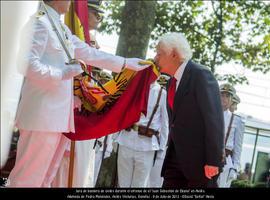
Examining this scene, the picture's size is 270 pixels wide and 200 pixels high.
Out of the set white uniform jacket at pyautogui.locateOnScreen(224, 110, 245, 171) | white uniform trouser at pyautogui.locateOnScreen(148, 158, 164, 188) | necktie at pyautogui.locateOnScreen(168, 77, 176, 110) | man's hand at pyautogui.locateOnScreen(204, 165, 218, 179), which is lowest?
white uniform trouser at pyautogui.locateOnScreen(148, 158, 164, 188)

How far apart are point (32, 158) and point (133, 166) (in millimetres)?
1033

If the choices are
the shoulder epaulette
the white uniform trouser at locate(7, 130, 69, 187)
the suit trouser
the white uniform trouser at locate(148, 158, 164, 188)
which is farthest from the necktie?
the shoulder epaulette

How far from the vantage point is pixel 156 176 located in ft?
13.1

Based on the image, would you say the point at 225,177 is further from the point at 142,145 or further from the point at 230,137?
the point at 142,145

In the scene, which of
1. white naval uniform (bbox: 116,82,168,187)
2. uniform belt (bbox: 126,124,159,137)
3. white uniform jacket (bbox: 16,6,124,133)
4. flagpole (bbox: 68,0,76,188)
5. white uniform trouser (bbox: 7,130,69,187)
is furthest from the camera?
uniform belt (bbox: 126,124,159,137)

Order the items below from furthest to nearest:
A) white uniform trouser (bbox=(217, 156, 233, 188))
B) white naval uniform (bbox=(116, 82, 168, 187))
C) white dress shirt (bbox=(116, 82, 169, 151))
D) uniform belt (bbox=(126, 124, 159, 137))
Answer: uniform belt (bbox=(126, 124, 159, 137)), white dress shirt (bbox=(116, 82, 169, 151)), white naval uniform (bbox=(116, 82, 168, 187)), white uniform trouser (bbox=(217, 156, 233, 188))

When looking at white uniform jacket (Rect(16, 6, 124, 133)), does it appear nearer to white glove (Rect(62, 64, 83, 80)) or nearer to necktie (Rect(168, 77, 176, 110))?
white glove (Rect(62, 64, 83, 80))

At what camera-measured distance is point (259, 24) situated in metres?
4.14

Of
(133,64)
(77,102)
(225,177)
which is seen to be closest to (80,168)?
(77,102)

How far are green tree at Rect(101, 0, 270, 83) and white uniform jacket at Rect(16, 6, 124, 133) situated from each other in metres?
0.68

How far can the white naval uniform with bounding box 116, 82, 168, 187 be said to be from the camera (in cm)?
406

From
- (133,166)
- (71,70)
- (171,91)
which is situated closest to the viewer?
(71,70)

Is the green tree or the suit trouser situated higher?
the green tree

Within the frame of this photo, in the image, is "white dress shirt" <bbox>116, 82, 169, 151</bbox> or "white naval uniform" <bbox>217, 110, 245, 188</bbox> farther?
"white dress shirt" <bbox>116, 82, 169, 151</bbox>
